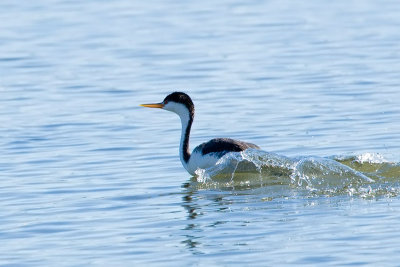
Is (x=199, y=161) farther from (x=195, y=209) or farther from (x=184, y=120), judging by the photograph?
(x=195, y=209)

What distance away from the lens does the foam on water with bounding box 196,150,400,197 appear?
1166 cm

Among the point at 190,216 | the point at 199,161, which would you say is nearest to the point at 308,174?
the point at 199,161

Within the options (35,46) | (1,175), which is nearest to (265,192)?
(1,175)

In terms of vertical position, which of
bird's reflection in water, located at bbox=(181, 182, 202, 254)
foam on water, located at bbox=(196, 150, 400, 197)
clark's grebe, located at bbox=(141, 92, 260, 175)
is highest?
clark's grebe, located at bbox=(141, 92, 260, 175)

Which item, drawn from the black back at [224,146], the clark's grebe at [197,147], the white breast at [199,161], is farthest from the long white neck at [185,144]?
the black back at [224,146]

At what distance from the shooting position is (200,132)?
16000 millimetres

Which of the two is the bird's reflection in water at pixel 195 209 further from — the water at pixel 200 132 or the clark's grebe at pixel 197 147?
the clark's grebe at pixel 197 147

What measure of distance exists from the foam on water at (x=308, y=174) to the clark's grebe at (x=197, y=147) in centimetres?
9

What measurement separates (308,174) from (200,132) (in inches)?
160

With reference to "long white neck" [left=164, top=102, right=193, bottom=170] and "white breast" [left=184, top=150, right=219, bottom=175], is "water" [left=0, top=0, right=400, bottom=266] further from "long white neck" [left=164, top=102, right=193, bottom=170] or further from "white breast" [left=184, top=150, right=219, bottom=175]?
"long white neck" [left=164, top=102, right=193, bottom=170]

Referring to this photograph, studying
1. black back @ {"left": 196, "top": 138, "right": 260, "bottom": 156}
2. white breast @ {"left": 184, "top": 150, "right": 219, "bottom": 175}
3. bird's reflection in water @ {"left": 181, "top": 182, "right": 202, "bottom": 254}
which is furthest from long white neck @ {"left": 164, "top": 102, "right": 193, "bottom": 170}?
bird's reflection in water @ {"left": 181, "top": 182, "right": 202, "bottom": 254}

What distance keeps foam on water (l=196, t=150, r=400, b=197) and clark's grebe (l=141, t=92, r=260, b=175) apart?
0.09m

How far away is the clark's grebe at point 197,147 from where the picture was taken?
42.2ft

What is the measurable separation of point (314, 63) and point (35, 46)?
727 cm
